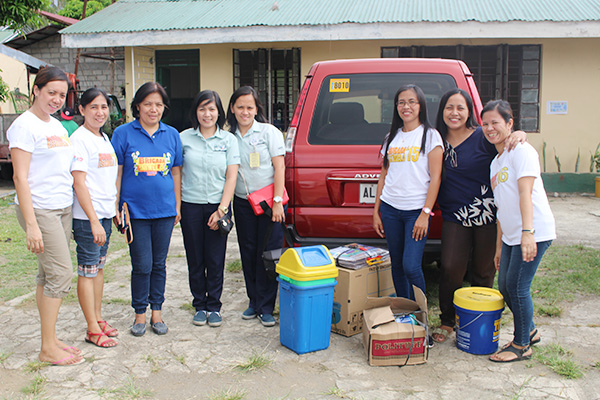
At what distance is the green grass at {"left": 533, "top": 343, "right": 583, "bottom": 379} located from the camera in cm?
321

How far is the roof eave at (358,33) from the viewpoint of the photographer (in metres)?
9.51

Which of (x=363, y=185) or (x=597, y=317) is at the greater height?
(x=363, y=185)

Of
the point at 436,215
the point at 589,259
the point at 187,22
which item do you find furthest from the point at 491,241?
the point at 187,22

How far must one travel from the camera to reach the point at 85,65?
59.2ft

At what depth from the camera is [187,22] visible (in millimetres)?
10789

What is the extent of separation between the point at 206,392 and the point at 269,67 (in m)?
9.05

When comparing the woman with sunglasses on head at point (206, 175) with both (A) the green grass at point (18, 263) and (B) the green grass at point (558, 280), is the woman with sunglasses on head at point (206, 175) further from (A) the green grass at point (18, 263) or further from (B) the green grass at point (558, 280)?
(B) the green grass at point (558, 280)

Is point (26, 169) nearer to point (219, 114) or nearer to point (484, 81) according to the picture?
point (219, 114)

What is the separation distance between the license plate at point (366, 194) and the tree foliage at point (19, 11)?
20.5 feet

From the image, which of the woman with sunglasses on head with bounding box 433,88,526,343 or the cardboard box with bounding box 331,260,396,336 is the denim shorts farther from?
the woman with sunglasses on head with bounding box 433,88,526,343

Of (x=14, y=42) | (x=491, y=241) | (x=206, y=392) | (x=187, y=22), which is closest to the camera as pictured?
(x=206, y=392)

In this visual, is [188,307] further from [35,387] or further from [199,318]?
[35,387]

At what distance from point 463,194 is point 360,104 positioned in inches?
45.3

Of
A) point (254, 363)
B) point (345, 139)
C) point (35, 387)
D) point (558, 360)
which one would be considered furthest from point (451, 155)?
point (35, 387)
